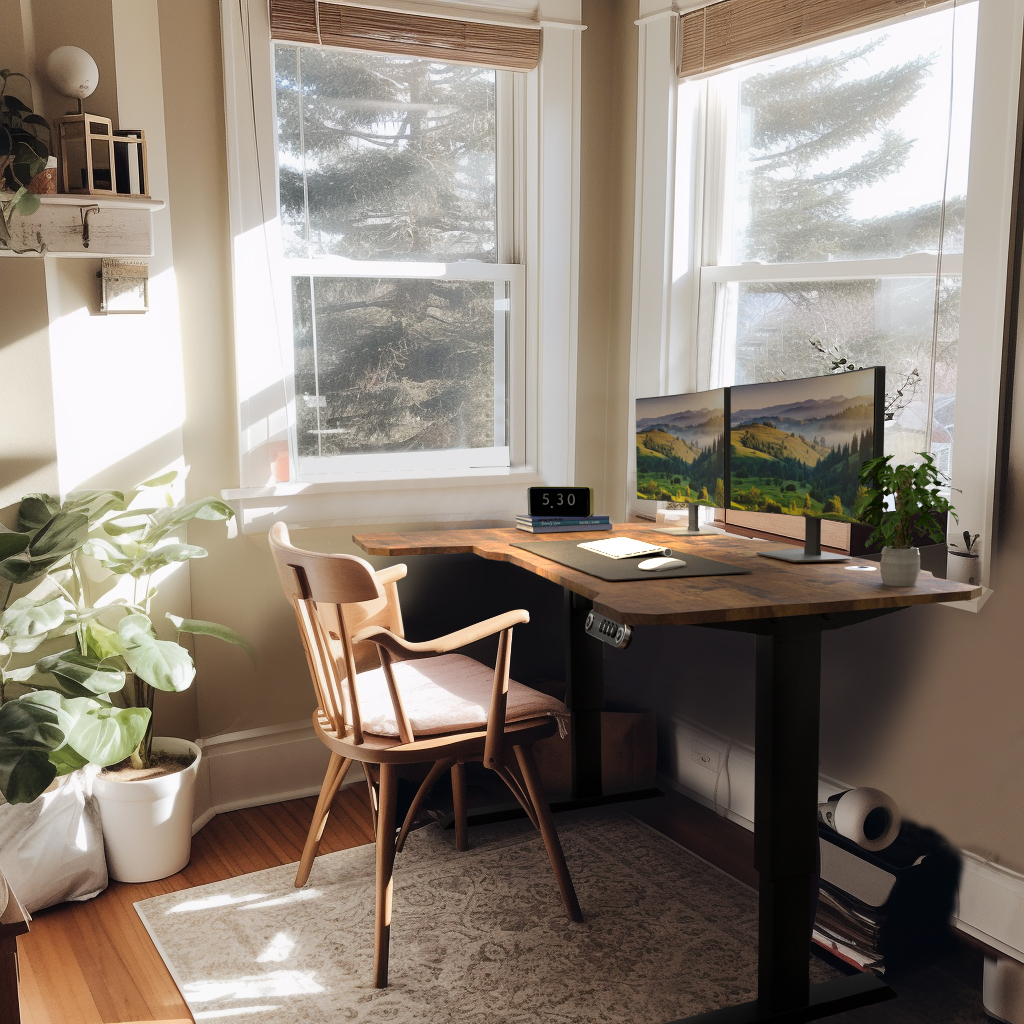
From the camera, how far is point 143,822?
7.95 ft

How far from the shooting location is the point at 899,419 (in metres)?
2.37

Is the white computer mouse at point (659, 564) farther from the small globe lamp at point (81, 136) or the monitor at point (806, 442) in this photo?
the small globe lamp at point (81, 136)

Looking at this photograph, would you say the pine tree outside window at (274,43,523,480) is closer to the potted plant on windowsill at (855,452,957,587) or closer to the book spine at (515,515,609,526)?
the book spine at (515,515,609,526)

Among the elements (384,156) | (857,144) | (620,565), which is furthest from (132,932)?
(857,144)

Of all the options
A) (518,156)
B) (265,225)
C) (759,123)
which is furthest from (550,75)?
(265,225)

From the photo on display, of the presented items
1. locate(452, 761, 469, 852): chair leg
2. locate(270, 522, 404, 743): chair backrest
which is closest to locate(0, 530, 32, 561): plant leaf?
locate(270, 522, 404, 743): chair backrest

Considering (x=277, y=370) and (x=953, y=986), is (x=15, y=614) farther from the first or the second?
(x=953, y=986)

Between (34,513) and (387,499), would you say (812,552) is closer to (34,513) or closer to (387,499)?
(387,499)

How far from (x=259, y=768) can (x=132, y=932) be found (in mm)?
681

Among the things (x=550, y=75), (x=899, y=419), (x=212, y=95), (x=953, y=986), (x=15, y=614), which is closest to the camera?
(x=953, y=986)

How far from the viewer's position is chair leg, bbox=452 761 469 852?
2.56 m

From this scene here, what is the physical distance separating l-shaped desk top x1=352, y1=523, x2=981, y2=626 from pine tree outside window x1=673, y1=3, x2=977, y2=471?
391mm

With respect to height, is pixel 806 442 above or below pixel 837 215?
below

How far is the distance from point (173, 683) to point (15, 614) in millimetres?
367
